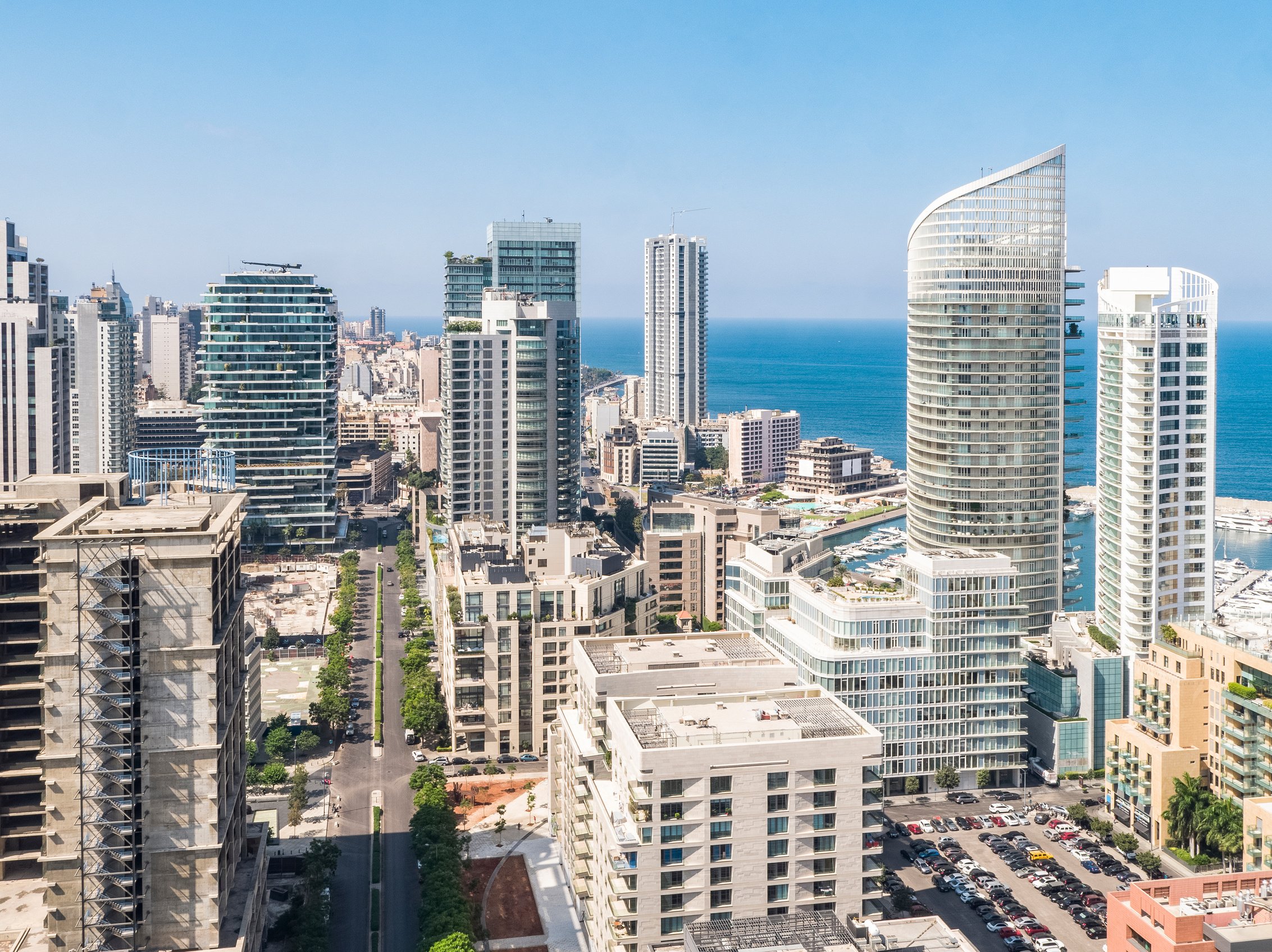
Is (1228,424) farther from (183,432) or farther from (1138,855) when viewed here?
(1138,855)

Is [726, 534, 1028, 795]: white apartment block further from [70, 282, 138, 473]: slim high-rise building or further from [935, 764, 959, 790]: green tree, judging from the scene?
[70, 282, 138, 473]: slim high-rise building

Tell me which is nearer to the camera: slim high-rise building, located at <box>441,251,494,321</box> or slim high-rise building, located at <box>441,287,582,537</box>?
slim high-rise building, located at <box>441,287,582,537</box>

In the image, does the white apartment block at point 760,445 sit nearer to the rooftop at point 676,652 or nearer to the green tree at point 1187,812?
the green tree at point 1187,812

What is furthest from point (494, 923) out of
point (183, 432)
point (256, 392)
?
point (183, 432)

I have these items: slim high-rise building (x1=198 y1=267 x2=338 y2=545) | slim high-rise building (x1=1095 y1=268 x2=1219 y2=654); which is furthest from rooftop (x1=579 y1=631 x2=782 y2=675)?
slim high-rise building (x1=198 y1=267 x2=338 y2=545)

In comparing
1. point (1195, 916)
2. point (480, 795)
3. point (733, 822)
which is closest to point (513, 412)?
point (480, 795)

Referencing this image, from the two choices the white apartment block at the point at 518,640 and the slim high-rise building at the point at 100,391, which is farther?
the slim high-rise building at the point at 100,391

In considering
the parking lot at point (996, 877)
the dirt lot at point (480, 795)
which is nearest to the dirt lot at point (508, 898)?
the dirt lot at point (480, 795)

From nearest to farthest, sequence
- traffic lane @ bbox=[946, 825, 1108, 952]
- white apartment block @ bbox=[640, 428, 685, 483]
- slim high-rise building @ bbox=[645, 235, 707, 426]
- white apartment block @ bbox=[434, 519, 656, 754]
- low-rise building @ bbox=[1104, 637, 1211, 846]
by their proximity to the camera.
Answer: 1. traffic lane @ bbox=[946, 825, 1108, 952]
2. low-rise building @ bbox=[1104, 637, 1211, 846]
3. white apartment block @ bbox=[434, 519, 656, 754]
4. white apartment block @ bbox=[640, 428, 685, 483]
5. slim high-rise building @ bbox=[645, 235, 707, 426]
